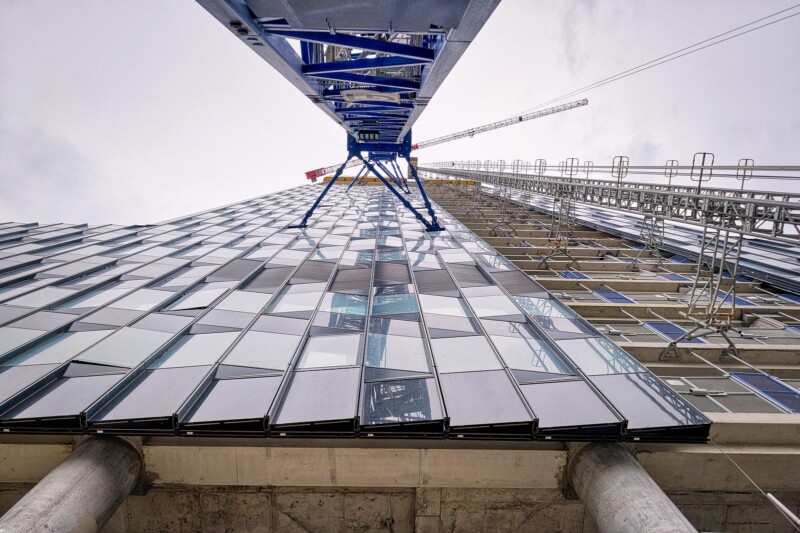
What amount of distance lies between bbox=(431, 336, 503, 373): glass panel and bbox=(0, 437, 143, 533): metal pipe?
616cm

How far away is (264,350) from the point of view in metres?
8.97

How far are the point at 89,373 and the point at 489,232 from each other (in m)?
Answer: 22.5

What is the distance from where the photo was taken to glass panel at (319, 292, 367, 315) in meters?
11.3

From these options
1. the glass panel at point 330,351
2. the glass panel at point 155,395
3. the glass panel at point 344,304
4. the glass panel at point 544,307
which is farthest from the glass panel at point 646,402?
the glass panel at point 155,395

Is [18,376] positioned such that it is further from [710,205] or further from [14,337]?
[710,205]

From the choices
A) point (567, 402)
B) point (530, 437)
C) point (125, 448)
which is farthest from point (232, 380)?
point (567, 402)

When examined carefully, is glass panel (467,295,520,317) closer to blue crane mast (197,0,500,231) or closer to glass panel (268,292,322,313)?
glass panel (268,292,322,313)

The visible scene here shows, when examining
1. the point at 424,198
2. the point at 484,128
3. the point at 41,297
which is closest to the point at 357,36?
the point at 41,297

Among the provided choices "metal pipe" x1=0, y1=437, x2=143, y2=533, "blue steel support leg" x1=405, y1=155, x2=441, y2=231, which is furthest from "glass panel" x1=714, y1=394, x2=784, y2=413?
"blue steel support leg" x1=405, y1=155, x2=441, y2=231

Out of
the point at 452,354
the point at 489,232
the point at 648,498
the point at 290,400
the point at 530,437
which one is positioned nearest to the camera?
the point at 648,498

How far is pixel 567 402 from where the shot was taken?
7305 millimetres

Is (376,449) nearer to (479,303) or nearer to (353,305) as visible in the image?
Result: (353,305)

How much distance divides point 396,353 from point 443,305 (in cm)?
328

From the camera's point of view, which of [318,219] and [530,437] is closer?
[530,437]
